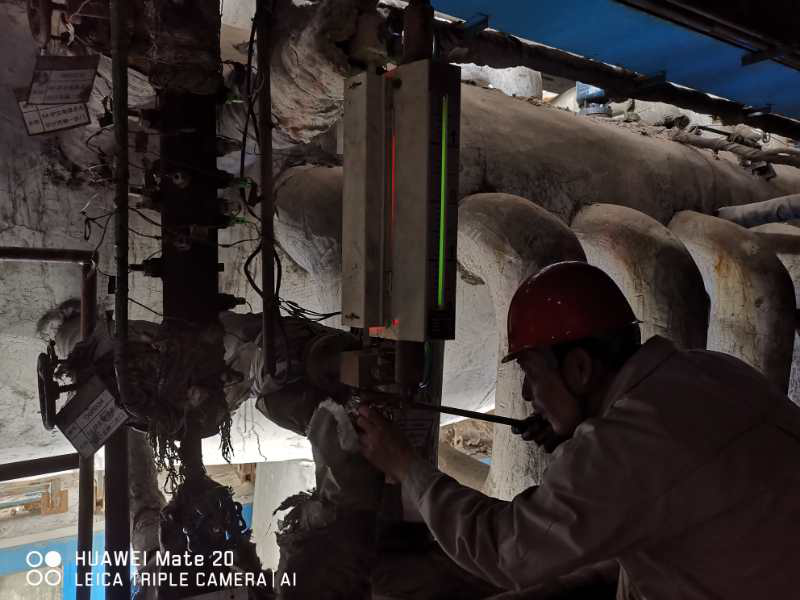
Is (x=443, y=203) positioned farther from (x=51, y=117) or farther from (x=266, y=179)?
(x=51, y=117)

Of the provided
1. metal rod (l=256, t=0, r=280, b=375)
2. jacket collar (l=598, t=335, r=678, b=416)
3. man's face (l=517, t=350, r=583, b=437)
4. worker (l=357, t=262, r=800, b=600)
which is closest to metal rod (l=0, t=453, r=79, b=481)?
metal rod (l=256, t=0, r=280, b=375)

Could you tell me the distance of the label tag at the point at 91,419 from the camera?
72.5 inches

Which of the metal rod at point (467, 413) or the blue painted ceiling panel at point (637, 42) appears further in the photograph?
the blue painted ceiling panel at point (637, 42)

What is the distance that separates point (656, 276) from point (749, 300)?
26.3 inches

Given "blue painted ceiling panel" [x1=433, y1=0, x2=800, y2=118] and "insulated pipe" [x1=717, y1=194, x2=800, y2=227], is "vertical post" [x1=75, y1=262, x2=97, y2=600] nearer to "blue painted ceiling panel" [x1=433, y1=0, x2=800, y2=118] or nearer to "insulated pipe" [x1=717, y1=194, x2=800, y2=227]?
"blue painted ceiling panel" [x1=433, y1=0, x2=800, y2=118]

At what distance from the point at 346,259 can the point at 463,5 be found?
1.58 metres

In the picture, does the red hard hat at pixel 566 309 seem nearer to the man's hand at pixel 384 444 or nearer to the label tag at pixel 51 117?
the man's hand at pixel 384 444

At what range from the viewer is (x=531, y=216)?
279cm

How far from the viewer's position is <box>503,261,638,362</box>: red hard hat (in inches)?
58.4

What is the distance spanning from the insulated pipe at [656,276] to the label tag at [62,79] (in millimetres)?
2573

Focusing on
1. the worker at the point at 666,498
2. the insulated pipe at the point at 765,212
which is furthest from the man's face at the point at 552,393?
the insulated pipe at the point at 765,212

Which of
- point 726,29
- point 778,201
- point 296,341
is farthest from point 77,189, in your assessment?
point 778,201

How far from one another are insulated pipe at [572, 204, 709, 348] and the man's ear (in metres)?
1.83

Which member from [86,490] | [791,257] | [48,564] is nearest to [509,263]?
[86,490]
